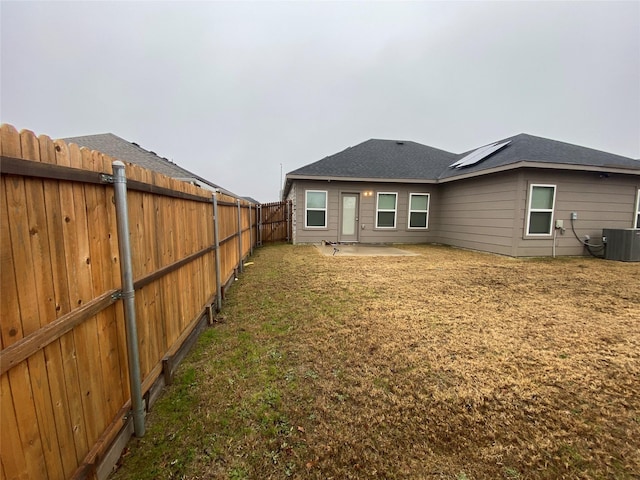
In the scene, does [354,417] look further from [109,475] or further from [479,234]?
[479,234]

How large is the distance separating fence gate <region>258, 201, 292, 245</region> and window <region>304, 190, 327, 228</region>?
67.1 inches

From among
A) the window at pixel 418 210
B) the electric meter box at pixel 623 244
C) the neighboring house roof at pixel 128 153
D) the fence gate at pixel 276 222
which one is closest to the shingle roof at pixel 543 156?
the window at pixel 418 210

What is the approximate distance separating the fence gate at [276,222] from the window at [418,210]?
5.18 m

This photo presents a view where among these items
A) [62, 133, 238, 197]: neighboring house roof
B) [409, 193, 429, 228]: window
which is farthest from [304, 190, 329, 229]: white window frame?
[409, 193, 429, 228]: window

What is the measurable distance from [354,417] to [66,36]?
14.9 meters

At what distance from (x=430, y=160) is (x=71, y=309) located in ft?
43.6

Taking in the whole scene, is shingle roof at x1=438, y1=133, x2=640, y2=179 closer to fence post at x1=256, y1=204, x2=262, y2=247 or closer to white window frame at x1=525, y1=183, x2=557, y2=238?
white window frame at x1=525, y1=183, x2=557, y2=238

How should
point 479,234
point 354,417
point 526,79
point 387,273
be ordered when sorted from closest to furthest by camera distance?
point 354,417 < point 387,273 < point 479,234 < point 526,79

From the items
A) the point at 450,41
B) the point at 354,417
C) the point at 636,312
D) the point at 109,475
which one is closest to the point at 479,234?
the point at 636,312

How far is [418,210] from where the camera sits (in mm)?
11180

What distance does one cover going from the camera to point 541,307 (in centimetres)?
381

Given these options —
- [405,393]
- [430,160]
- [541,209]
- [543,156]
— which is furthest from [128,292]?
[430,160]

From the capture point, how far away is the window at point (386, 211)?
431 inches

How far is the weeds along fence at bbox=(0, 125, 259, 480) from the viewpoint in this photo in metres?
0.89
